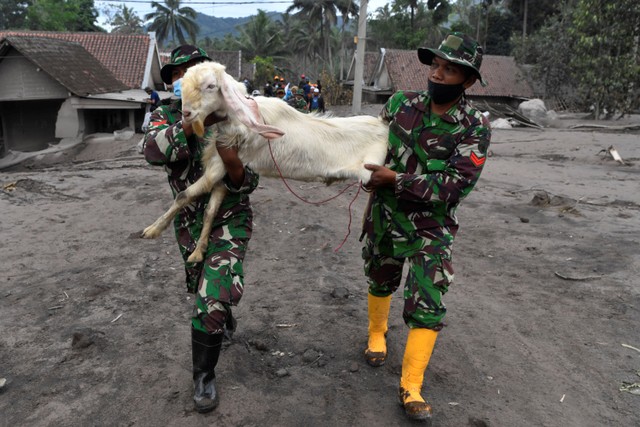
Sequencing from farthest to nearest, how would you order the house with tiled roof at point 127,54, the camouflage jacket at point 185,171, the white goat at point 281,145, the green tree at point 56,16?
the green tree at point 56,16
the house with tiled roof at point 127,54
the camouflage jacket at point 185,171
the white goat at point 281,145

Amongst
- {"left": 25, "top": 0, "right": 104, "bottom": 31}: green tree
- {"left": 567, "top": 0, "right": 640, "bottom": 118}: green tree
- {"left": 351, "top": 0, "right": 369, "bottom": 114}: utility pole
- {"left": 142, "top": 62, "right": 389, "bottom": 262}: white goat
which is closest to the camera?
{"left": 142, "top": 62, "right": 389, "bottom": 262}: white goat

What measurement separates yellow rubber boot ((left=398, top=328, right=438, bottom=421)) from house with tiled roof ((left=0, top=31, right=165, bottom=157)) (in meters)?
16.3

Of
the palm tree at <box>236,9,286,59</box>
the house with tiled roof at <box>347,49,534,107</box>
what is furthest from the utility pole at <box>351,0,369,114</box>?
the palm tree at <box>236,9,286,59</box>

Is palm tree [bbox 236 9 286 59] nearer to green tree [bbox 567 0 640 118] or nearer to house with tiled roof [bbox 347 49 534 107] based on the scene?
house with tiled roof [bbox 347 49 534 107]

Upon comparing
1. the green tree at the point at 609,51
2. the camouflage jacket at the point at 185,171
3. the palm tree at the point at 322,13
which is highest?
the palm tree at the point at 322,13

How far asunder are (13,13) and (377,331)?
52.9m

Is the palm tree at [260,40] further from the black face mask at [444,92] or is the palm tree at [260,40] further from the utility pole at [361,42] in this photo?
the black face mask at [444,92]

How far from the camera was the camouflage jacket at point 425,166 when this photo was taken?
7.96 feet

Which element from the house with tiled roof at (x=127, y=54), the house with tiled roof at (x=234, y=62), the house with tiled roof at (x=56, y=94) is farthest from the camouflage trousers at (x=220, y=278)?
the house with tiled roof at (x=234, y=62)

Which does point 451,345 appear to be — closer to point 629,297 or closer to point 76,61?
point 629,297

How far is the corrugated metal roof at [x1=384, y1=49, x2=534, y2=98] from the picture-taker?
1117 inches

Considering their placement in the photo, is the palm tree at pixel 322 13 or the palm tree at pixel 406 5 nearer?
the palm tree at pixel 406 5

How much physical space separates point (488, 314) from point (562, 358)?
71cm

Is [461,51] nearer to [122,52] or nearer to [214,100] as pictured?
[214,100]
